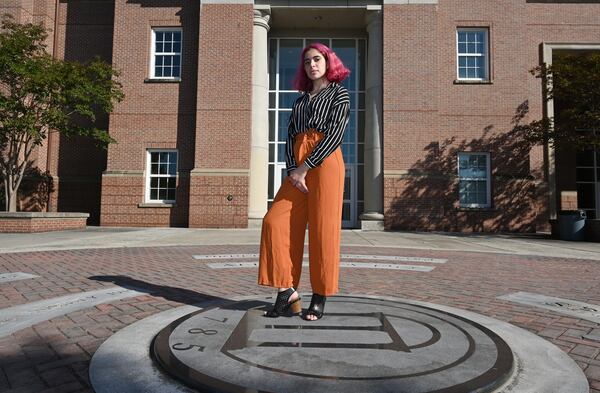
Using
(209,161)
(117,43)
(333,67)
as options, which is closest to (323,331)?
(333,67)

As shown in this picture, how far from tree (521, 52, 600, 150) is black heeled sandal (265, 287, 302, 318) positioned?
1191 centimetres

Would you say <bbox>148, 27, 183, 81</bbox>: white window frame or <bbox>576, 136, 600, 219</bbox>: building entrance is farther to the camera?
<bbox>576, 136, 600, 219</bbox>: building entrance

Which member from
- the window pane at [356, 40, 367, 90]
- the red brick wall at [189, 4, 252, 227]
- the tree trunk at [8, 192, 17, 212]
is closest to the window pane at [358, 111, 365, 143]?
the window pane at [356, 40, 367, 90]

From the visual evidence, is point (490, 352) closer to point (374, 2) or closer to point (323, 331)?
point (323, 331)

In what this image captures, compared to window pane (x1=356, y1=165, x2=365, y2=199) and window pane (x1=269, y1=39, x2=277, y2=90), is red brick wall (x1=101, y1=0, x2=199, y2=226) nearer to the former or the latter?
window pane (x1=269, y1=39, x2=277, y2=90)

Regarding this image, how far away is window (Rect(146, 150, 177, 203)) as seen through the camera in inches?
572

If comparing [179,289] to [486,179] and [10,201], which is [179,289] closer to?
[10,201]

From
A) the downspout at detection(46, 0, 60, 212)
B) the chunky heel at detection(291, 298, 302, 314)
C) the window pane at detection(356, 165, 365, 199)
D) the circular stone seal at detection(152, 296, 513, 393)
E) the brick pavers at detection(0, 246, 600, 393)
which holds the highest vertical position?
the downspout at detection(46, 0, 60, 212)

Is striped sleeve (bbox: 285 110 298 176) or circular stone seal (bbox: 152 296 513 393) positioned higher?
striped sleeve (bbox: 285 110 298 176)

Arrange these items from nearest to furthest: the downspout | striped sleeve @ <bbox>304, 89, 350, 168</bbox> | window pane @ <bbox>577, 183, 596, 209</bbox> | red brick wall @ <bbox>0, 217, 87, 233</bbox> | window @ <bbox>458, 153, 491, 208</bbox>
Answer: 1. striped sleeve @ <bbox>304, 89, 350, 168</bbox>
2. red brick wall @ <bbox>0, 217, 87, 233</bbox>
3. window @ <bbox>458, 153, 491, 208</bbox>
4. the downspout
5. window pane @ <bbox>577, 183, 596, 209</bbox>

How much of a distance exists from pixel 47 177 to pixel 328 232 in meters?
15.9

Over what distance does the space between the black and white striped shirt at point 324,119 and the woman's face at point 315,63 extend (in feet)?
0.37

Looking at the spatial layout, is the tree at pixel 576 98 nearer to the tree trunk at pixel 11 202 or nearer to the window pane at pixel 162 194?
the window pane at pixel 162 194

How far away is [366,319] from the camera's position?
8.37 feet
